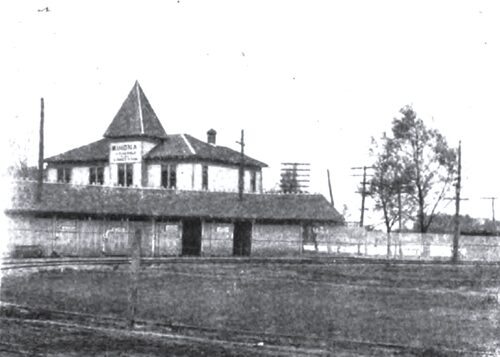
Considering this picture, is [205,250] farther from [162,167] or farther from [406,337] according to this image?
[406,337]

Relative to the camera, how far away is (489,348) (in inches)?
532

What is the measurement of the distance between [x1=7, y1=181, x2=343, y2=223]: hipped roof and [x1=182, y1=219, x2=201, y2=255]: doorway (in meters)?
1.09

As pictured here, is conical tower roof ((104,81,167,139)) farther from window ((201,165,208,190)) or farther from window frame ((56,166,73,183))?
window frame ((56,166,73,183))

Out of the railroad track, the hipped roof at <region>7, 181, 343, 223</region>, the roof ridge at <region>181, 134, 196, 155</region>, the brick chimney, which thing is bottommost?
the railroad track

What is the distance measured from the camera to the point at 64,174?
69875 millimetres

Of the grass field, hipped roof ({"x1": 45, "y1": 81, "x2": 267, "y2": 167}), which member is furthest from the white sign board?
the grass field

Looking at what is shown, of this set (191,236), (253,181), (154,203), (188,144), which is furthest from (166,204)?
(253,181)

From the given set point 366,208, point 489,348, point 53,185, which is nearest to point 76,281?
point 489,348

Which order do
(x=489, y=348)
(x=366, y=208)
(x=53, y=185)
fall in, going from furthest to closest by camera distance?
(x=366, y=208) → (x=53, y=185) → (x=489, y=348)

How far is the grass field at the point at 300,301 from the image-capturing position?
51.4 ft

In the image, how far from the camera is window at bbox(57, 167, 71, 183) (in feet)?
228

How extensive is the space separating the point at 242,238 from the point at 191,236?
4.04 metres

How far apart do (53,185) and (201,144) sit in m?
17.9

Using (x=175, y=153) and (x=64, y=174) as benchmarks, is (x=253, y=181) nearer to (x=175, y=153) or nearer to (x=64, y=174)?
(x=175, y=153)
